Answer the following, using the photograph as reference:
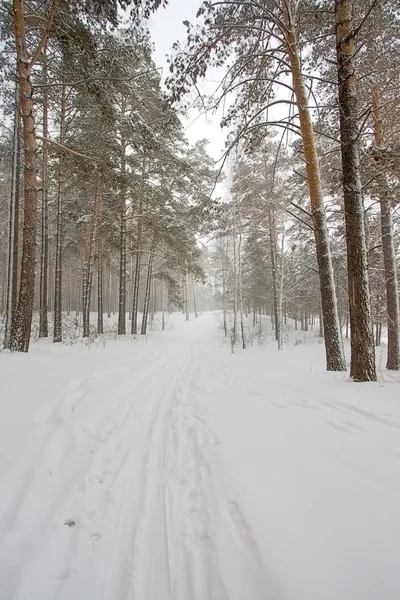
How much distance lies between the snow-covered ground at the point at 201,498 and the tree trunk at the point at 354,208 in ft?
2.62

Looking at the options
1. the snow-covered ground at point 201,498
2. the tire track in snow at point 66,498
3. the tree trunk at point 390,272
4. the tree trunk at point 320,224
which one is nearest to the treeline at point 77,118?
the tree trunk at point 320,224

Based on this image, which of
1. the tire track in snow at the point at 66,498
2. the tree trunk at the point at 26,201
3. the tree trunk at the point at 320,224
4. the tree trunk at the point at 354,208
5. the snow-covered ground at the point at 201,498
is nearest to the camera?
the snow-covered ground at the point at 201,498

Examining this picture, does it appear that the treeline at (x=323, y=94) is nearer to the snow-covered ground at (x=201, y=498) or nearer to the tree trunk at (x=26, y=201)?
the snow-covered ground at (x=201, y=498)

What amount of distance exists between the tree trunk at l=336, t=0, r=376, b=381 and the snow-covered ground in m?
0.80

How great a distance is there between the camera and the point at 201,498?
2.15m

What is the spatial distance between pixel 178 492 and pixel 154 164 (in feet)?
52.6

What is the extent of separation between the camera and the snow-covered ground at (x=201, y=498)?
1.42 metres

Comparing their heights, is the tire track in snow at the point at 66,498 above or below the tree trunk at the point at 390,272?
below

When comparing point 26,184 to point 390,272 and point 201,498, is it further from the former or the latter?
point 390,272

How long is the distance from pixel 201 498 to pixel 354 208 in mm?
5110

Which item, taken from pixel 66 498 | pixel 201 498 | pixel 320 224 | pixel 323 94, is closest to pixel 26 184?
pixel 320 224

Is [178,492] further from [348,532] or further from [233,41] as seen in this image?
[233,41]

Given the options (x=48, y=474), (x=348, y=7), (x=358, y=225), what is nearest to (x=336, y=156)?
(x=348, y=7)

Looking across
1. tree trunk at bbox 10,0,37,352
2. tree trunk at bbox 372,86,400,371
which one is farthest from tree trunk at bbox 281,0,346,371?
tree trunk at bbox 10,0,37,352
